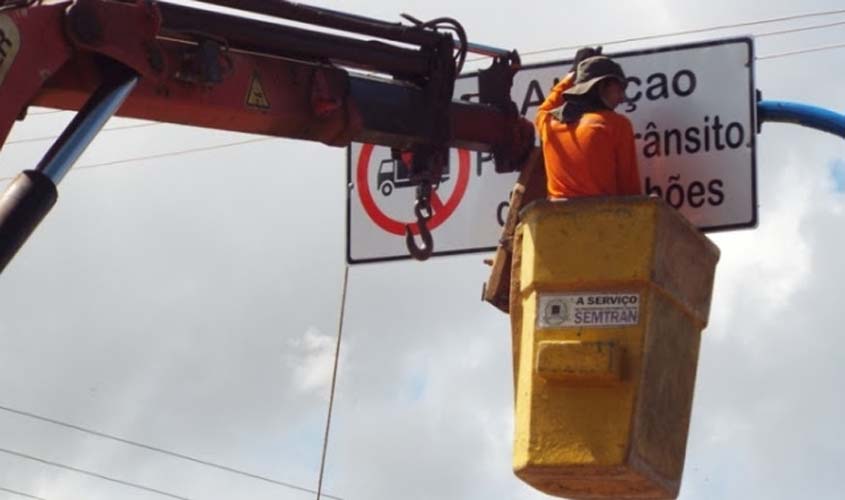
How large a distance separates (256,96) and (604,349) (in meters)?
2.03

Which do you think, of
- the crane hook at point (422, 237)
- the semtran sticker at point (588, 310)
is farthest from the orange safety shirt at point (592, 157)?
the crane hook at point (422, 237)

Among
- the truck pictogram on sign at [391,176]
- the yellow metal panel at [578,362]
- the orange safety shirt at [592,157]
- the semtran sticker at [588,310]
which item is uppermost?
the truck pictogram on sign at [391,176]

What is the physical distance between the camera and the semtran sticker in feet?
32.1

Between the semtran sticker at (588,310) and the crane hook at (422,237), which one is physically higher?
the crane hook at (422,237)

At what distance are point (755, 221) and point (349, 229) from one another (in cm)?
227

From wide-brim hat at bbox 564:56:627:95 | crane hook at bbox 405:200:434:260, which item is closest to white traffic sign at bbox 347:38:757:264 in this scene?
crane hook at bbox 405:200:434:260

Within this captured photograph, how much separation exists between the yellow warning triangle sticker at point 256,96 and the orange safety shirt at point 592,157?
4.23 ft

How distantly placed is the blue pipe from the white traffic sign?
137 millimetres

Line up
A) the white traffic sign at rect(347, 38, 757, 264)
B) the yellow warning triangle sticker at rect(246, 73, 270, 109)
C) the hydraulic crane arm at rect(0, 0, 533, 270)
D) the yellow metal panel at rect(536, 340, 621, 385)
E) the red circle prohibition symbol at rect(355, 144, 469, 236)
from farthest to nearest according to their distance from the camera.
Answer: the red circle prohibition symbol at rect(355, 144, 469, 236) → the white traffic sign at rect(347, 38, 757, 264) → the yellow warning triangle sticker at rect(246, 73, 270, 109) → the yellow metal panel at rect(536, 340, 621, 385) → the hydraulic crane arm at rect(0, 0, 533, 270)

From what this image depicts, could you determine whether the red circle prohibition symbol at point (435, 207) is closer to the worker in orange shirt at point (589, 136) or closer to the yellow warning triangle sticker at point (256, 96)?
the worker in orange shirt at point (589, 136)

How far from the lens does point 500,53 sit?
11406 mm

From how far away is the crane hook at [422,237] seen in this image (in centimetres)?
1114

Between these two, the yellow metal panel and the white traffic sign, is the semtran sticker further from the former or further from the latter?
the white traffic sign

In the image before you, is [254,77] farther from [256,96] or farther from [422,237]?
[422,237]
